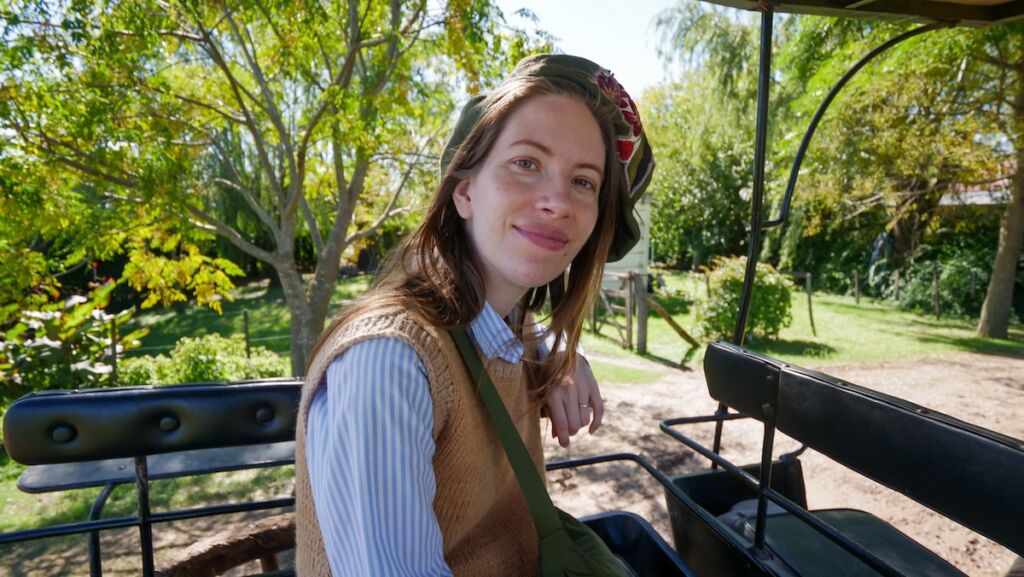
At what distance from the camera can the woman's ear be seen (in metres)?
1.29

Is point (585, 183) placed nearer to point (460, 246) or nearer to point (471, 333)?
point (460, 246)

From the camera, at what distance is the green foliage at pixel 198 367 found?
21.9 ft

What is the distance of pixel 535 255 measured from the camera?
1207mm

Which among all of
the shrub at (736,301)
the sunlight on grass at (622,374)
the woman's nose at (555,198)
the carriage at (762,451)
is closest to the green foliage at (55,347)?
the carriage at (762,451)

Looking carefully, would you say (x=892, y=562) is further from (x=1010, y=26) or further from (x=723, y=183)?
(x=723, y=183)

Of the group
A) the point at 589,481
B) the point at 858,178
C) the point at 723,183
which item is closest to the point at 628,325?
the point at 589,481

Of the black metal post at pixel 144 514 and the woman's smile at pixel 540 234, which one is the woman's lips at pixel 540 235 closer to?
the woman's smile at pixel 540 234

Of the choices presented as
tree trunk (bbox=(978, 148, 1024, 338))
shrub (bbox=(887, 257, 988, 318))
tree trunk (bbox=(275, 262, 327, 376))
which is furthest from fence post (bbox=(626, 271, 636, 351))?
shrub (bbox=(887, 257, 988, 318))

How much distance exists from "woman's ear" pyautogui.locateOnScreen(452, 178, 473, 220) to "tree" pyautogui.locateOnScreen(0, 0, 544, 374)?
12.0ft

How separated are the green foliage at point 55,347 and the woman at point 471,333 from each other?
6136 mm

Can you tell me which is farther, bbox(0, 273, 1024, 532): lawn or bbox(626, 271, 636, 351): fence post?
bbox(626, 271, 636, 351): fence post

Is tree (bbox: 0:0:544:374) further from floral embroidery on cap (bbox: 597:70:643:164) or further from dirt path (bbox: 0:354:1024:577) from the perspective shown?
floral embroidery on cap (bbox: 597:70:643:164)

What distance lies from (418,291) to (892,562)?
68.3 inches

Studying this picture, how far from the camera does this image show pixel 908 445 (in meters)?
1.28
